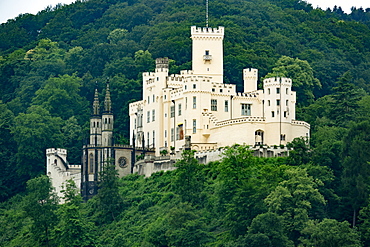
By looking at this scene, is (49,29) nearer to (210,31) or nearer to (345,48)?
(345,48)

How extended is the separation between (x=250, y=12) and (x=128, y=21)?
1846cm

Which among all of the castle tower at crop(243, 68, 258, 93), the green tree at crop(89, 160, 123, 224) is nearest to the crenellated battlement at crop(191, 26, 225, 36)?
the castle tower at crop(243, 68, 258, 93)

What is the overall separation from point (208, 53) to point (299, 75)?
50.7 feet

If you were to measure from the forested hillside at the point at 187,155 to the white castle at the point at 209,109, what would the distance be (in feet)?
11.2

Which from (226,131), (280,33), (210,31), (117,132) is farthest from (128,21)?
(226,131)

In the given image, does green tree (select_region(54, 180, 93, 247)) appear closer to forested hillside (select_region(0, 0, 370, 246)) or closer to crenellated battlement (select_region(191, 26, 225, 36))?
forested hillside (select_region(0, 0, 370, 246))

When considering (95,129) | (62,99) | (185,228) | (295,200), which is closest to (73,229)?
(95,129)

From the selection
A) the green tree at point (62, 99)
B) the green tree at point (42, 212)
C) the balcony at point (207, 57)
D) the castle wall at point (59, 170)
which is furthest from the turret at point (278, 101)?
the green tree at point (62, 99)

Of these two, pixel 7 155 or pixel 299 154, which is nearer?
pixel 299 154

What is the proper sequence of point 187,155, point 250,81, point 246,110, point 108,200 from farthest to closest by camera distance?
point 250,81 → point 246,110 → point 108,200 → point 187,155

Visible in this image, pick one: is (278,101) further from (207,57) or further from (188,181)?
(188,181)

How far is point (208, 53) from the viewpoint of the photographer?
113000 mm

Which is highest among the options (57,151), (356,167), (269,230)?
(57,151)

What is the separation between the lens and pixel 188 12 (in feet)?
494
